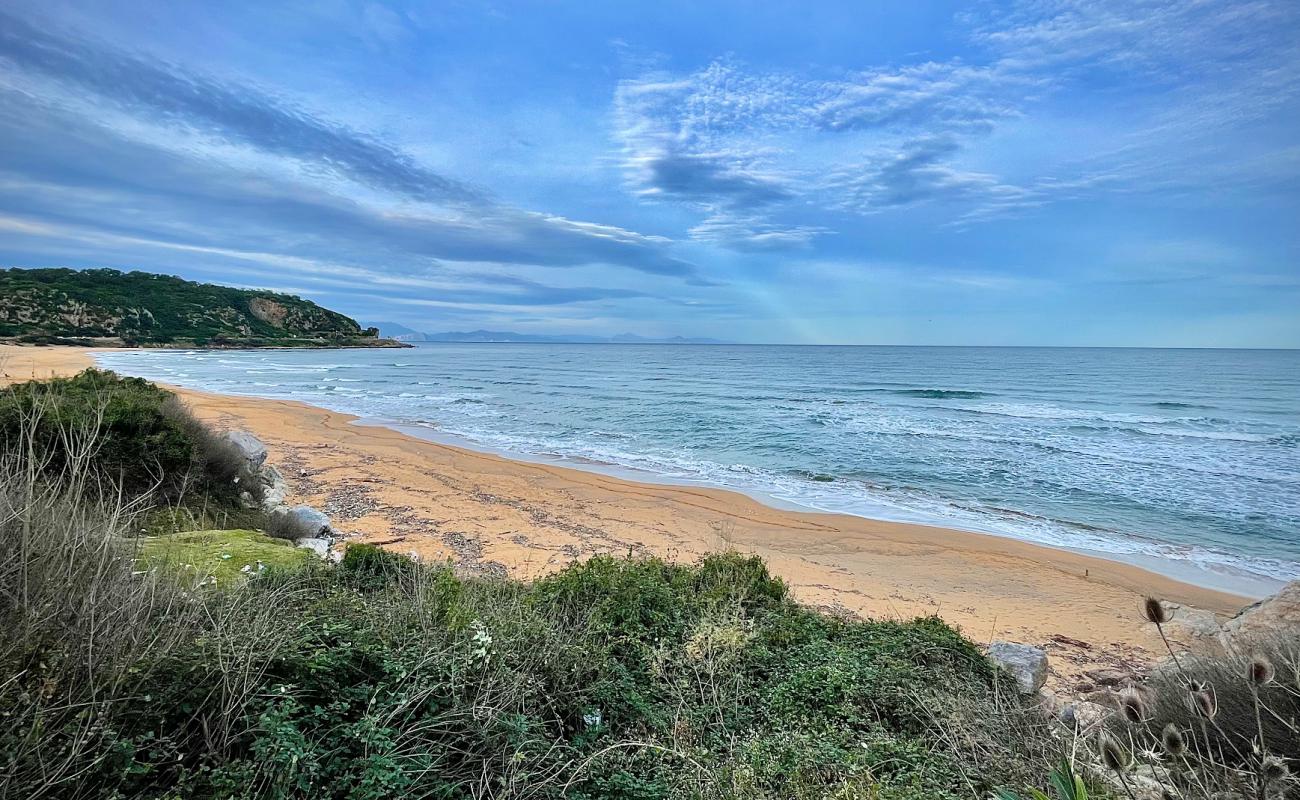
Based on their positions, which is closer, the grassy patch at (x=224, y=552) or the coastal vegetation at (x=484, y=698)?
the coastal vegetation at (x=484, y=698)

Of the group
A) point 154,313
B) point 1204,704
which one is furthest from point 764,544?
point 154,313

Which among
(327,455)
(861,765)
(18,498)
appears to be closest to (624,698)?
(861,765)

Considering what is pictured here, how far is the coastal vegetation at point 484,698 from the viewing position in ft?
7.39

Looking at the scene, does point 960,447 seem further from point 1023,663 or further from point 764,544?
point 1023,663

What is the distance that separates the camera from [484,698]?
126 inches

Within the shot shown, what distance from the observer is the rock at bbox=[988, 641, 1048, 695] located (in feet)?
17.6

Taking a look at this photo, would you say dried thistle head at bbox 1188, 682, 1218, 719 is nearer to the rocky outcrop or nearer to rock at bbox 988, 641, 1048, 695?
rock at bbox 988, 641, 1048, 695

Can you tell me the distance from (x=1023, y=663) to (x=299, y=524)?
30.1 feet

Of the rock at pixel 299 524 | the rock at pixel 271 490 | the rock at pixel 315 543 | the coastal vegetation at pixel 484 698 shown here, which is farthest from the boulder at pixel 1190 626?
the rock at pixel 271 490

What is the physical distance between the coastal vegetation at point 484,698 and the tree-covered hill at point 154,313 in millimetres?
86022

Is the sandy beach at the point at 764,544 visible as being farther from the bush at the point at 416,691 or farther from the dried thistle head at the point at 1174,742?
the dried thistle head at the point at 1174,742

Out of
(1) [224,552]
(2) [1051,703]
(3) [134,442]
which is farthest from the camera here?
(3) [134,442]

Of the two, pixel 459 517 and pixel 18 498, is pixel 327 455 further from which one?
pixel 18 498

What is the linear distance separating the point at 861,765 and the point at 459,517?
9.47m
